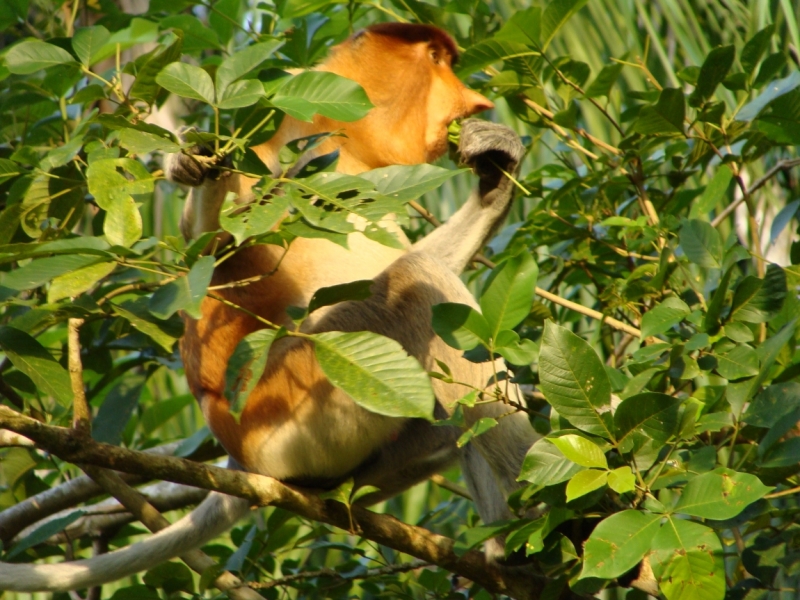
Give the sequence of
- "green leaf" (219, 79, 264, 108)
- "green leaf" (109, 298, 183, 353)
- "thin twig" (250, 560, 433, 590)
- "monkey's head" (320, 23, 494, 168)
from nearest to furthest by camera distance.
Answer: "green leaf" (219, 79, 264, 108)
"green leaf" (109, 298, 183, 353)
"thin twig" (250, 560, 433, 590)
"monkey's head" (320, 23, 494, 168)

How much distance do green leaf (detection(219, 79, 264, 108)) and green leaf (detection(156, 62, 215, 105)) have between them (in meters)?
0.02

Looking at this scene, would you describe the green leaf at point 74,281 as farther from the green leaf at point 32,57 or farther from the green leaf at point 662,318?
the green leaf at point 662,318

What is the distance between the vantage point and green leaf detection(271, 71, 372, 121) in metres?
1.40

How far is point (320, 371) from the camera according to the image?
1886 millimetres

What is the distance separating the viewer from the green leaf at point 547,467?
119 cm

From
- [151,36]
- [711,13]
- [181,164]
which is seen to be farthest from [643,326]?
[711,13]

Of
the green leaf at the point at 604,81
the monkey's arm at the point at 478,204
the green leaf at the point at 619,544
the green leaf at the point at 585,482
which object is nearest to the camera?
the green leaf at the point at 619,544

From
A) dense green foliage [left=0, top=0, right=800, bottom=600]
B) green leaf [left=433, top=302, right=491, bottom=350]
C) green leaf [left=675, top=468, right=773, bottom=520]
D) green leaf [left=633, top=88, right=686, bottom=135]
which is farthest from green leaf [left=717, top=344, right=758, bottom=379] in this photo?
green leaf [left=633, top=88, right=686, bottom=135]

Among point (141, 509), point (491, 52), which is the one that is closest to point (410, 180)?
point (491, 52)

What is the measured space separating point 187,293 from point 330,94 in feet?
1.55

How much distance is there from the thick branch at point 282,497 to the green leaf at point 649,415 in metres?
0.51

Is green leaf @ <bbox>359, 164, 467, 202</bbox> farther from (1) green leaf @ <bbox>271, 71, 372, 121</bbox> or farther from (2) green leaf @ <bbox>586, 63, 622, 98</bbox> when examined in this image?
(2) green leaf @ <bbox>586, 63, 622, 98</bbox>

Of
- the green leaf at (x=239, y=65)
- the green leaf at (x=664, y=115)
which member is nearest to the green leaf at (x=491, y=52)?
the green leaf at (x=664, y=115)

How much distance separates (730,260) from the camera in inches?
59.7
